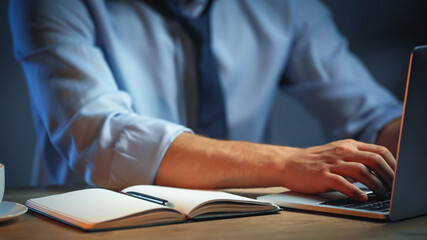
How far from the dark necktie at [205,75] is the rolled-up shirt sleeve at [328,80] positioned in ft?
1.28

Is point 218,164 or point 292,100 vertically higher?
point 292,100

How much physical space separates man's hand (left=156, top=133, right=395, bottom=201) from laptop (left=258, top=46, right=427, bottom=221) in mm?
67

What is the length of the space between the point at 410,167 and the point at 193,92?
4.02 ft

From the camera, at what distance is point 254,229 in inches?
25.4

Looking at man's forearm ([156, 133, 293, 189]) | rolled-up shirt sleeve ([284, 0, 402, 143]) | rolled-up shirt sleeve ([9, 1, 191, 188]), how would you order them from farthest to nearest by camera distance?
rolled-up shirt sleeve ([284, 0, 402, 143])
rolled-up shirt sleeve ([9, 1, 191, 188])
man's forearm ([156, 133, 293, 189])

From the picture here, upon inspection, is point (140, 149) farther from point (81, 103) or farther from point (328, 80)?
point (328, 80)

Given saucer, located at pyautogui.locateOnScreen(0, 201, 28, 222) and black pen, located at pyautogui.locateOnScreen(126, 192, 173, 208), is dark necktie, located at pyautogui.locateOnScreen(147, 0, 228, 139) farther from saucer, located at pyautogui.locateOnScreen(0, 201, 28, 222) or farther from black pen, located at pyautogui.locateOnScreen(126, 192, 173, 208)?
saucer, located at pyautogui.locateOnScreen(0, 201, 28, 222)

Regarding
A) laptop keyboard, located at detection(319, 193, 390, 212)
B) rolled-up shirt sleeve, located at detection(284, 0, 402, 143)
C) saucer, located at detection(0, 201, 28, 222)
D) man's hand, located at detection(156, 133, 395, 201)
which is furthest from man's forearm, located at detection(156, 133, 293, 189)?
rolled-up shirt sleeve, located at detection(284, 0, 402, 143)

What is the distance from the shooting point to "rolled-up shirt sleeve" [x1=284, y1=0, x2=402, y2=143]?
6.48 feet

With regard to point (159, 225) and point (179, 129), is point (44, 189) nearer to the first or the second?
point (179, 129)

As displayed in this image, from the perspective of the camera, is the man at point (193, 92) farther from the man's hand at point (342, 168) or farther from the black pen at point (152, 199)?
the black pen at point (152, 199)

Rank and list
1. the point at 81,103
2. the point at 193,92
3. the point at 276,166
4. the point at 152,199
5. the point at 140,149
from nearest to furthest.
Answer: the point at 152,199
the point at 276,166
the point at 140,149
the point at 81,103
the point at 193,92

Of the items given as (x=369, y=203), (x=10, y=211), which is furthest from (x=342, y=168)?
(x=10, y=211)

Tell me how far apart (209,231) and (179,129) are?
1.53 feet
